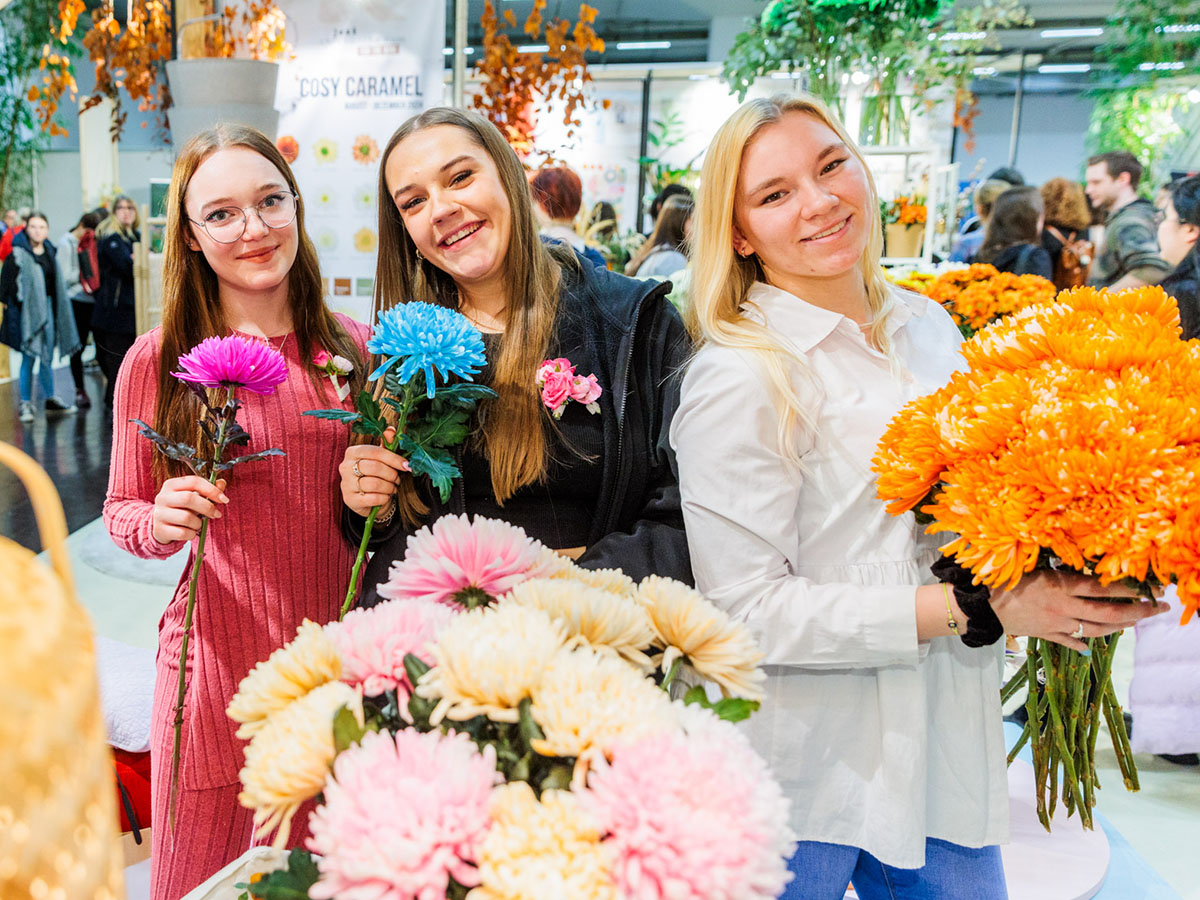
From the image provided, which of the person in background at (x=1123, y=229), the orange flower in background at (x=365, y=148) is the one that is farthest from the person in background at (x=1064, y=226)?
the orange flower in background at (x=365, y=148)

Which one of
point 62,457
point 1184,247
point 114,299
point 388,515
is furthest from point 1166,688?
point 114,299

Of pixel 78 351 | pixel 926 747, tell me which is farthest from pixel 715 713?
pixel 78 351

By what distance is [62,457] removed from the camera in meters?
6.71

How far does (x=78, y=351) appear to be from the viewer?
27.4 feet

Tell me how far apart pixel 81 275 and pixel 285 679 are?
939 centimetres

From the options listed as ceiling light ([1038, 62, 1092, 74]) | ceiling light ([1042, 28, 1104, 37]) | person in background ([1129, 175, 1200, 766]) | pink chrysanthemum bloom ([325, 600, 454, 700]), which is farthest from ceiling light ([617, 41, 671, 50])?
pink chrysanthemum bloom ([325, 600, 454, 700])

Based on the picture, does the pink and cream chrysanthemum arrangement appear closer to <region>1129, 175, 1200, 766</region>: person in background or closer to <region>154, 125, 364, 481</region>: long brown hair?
<region>154, 125, 364, 481</region>: long brown hair

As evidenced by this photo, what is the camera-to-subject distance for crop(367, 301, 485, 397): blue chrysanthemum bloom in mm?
1090

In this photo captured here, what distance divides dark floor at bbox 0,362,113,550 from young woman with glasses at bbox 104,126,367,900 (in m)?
3.54

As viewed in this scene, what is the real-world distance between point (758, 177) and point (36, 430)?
765cm

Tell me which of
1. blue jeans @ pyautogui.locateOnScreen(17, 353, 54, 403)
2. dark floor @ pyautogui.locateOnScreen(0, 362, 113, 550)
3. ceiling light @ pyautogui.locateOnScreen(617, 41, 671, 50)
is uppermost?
ceiling light @ pyautogui.locateOnScreen(617, 41, 671, 50)

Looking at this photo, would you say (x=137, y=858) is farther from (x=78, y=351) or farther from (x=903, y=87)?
(x=78, y=351)

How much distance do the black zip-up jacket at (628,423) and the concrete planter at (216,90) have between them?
1.93 metres

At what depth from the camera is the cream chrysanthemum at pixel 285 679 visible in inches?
24.5
